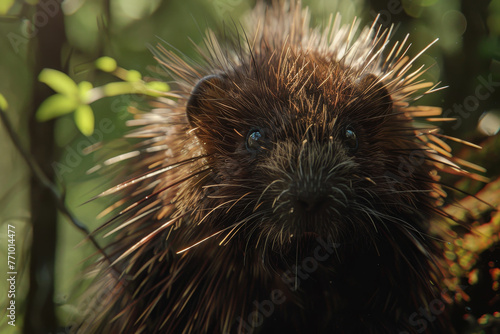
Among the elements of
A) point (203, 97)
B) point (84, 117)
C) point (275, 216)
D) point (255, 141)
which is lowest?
point (275, 216)

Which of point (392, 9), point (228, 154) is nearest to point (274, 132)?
point (228, 154)

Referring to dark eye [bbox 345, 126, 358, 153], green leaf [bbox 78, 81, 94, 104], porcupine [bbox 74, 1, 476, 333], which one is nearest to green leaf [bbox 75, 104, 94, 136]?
green leaf [bbox 78, 81, 94, 104]

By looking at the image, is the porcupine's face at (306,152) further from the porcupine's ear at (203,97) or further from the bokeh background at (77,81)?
the bokeh background at (77,81)

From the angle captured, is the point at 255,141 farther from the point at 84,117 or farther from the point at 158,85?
the point at 84,117

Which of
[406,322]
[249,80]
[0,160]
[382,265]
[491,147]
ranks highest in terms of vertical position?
[0,160]

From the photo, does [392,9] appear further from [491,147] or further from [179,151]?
[179,151]

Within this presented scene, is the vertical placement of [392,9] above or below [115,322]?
above

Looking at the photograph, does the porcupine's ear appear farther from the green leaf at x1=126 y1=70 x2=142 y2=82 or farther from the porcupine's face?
the green leaf at x1=126 y1=70 x2=142 y2=82

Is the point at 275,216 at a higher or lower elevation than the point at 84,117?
lower

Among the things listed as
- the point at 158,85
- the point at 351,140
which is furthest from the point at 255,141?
the point at 158,85
